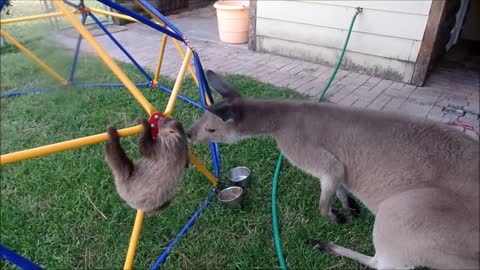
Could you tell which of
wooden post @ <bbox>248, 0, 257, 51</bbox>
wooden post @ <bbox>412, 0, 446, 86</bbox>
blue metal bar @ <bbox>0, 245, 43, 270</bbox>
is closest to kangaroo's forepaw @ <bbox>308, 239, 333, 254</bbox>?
blue metal bar @ <bbox>0, 245, 43, 270</bbox>

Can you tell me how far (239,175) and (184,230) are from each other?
0.80 meters

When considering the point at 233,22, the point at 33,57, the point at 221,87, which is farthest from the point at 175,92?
the point at 233,22

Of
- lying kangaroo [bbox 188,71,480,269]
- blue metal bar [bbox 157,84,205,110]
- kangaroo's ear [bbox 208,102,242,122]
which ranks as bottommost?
blue metal bar [bbox 157,84,205,110]

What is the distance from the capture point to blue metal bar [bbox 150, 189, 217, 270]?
2.41 meters

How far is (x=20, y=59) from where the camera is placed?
6.31ft

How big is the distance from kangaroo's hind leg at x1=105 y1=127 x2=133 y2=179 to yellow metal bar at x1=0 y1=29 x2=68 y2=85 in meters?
0.58

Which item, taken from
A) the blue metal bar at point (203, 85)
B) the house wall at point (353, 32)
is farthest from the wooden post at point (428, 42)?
the blue metal bar at point (203, 85)

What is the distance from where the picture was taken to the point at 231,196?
3.00 metres

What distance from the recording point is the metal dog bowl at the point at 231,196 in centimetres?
288

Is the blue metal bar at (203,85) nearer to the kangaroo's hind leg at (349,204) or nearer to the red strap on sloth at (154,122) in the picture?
the red strap on sloth at (154,122)

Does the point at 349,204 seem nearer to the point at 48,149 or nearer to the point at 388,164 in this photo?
the point at 388,164

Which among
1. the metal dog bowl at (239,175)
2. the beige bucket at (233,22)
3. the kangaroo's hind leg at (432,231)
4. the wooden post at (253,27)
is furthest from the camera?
the beige bucket at (233,22)

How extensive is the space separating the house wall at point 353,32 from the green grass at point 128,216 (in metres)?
2.75

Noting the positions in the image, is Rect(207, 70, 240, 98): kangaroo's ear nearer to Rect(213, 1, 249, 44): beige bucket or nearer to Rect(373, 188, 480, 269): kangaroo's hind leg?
Rect(373, 188, 480, 269): kangaroo's hind leg
